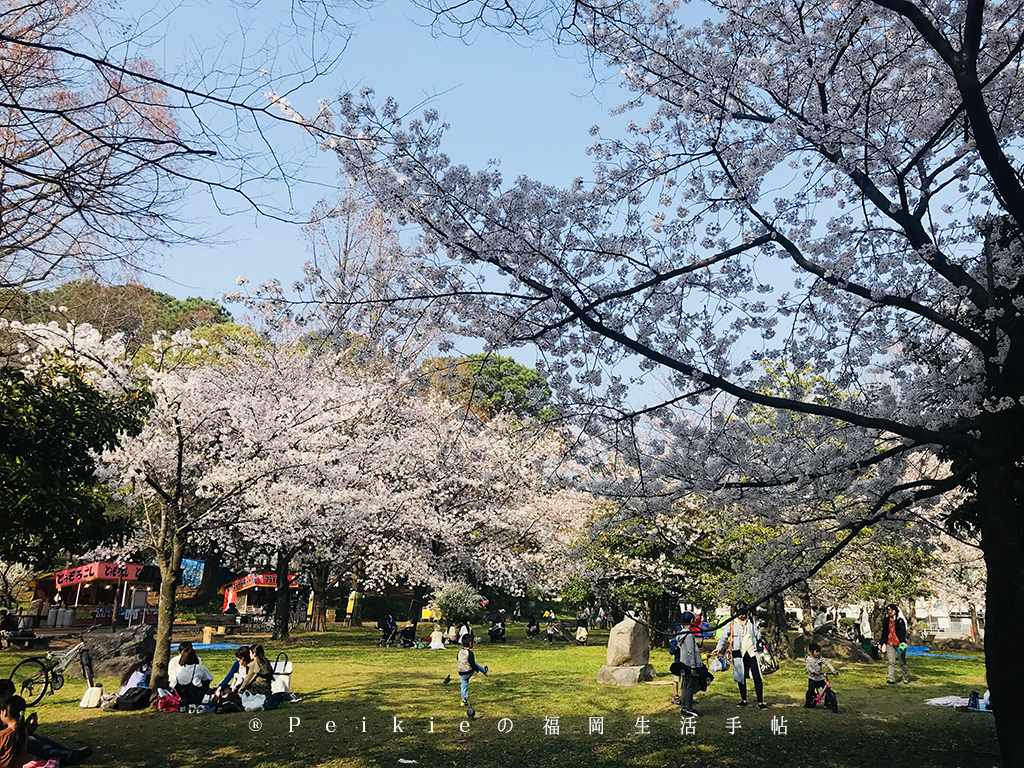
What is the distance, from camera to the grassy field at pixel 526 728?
736cm

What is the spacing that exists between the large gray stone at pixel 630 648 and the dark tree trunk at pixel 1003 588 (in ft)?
29.4

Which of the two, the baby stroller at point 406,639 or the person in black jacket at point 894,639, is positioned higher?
the person in black jacket at point 894,639

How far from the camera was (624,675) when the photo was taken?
12742 millimetres

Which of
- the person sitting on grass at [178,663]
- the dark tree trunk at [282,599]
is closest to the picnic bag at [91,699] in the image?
the person sitting on grass at [178,663]

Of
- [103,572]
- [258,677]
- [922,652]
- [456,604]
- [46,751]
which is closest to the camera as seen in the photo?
[46,751]

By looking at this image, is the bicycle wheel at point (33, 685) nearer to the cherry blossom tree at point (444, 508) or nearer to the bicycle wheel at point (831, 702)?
the cherry blossom tree at point (444, 508)

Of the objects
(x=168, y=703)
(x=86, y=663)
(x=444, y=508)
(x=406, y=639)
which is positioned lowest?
(x=406, y=639)

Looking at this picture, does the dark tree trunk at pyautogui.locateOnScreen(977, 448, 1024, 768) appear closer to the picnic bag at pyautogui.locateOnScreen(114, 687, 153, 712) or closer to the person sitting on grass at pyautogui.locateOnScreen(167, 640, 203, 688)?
the person sitting on grass at pyautogui.locateOnScreen(167, 640, 203, 688)

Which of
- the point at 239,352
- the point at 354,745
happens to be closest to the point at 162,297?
the point at 239,352

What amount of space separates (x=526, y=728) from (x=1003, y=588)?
233 inches

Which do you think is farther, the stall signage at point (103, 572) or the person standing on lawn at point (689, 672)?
the stall signage at point (103, 572)

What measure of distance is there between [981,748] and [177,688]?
984cm

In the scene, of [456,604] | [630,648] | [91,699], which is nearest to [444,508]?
[456,604]

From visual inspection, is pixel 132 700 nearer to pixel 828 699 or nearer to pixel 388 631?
pixel 828 699
